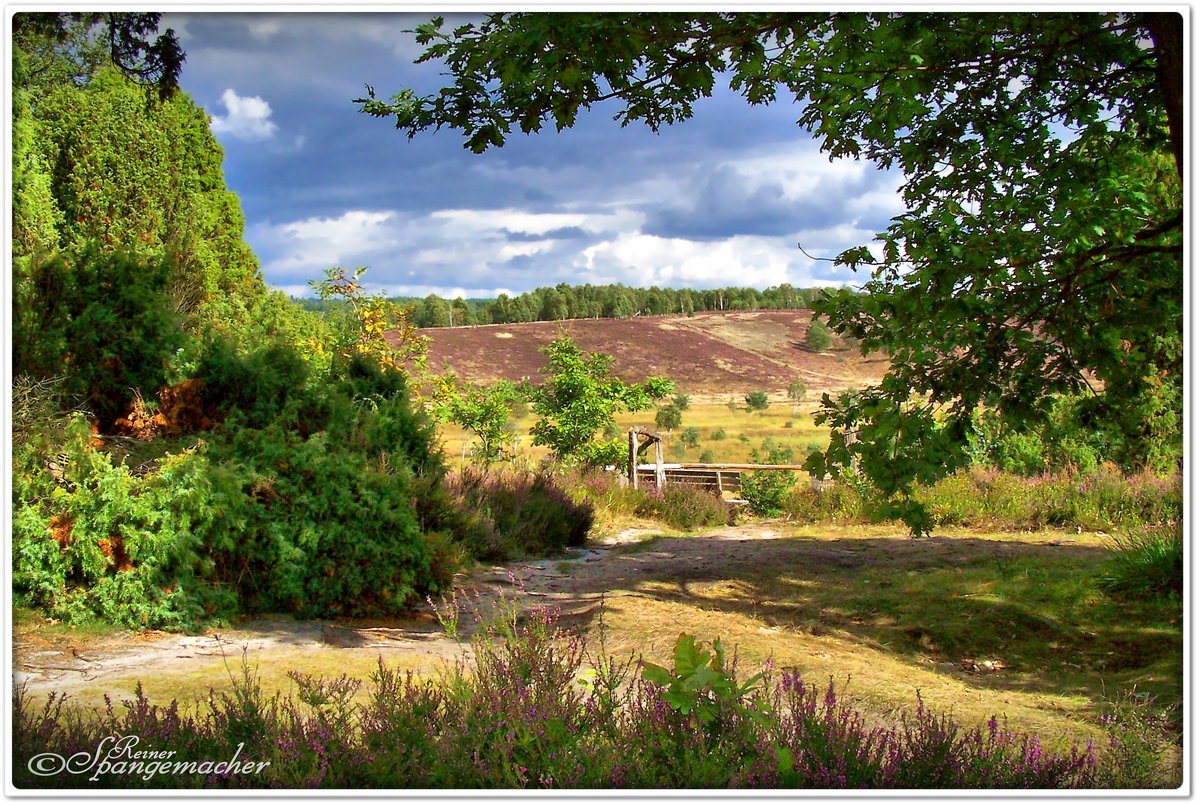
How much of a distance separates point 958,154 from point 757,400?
1228 inches

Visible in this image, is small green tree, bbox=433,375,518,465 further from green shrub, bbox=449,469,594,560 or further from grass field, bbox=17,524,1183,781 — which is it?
grass field, bbox=17,524,1183,781

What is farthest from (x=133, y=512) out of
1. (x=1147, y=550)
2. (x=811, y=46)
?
(x=1147, y=550)

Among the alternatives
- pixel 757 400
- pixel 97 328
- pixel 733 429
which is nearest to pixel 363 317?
pixel 97 328

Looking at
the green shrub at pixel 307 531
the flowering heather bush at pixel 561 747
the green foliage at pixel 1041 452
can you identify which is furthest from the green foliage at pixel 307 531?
the green foliage at pixel 1041 452

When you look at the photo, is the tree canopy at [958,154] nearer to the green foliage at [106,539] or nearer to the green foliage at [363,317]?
the green foliage at [106,539]

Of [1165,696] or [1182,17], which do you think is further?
[1165,696]

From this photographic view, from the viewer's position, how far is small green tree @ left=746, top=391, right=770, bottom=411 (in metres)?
35.8

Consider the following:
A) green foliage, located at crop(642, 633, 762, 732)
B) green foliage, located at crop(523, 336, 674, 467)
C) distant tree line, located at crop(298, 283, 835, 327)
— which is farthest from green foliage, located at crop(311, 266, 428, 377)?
green foliage, located at crop(642, 633, 762, 732)

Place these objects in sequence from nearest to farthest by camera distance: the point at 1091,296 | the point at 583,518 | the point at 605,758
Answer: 1. the point at 605,758
2. the point at 1091,296
3. the point at 583,518

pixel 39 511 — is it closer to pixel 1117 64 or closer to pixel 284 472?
pixel 284 472

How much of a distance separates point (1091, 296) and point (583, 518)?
257 inches

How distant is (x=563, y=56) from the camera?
366cm

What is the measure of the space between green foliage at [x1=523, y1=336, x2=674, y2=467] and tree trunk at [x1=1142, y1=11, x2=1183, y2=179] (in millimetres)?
10508

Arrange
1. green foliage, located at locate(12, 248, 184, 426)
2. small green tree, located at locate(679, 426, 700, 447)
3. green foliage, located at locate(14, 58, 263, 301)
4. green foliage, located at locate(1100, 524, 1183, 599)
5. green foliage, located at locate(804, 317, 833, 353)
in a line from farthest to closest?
green foliage, located at locate(804, 317, 833, 353)
small green tree, located at locate(679, 426, 700, 447)
green foliage, located at locate(14, 58, 263, 301)
green foliage, located at locate(1100, 524, 1183, 599)
green foliage, located at locate(12, 248, 184, 426)
